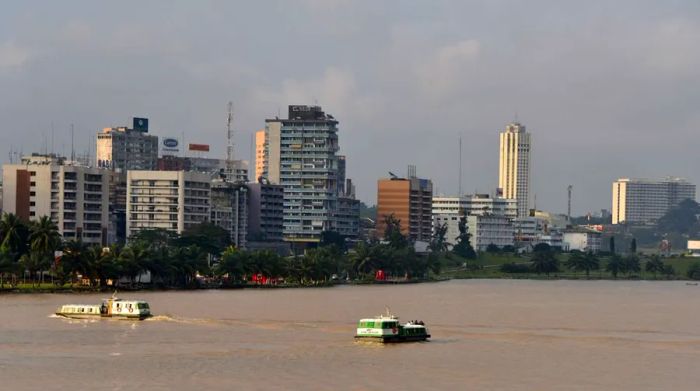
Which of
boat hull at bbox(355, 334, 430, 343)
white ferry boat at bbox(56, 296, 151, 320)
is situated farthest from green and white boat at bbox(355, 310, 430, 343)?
white ferry boat at bbox(56, 296, 151, 320)

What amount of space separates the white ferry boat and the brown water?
2.10m

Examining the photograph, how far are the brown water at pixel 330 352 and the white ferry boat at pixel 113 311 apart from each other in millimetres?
2102

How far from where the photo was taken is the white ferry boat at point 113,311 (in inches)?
5950

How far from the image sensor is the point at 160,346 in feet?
397

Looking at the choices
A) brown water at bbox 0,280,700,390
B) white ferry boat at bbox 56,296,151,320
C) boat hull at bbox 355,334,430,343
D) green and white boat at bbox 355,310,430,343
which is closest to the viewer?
brown water at bbox 0,280,700,390

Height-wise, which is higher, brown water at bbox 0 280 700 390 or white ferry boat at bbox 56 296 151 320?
white ferry boat at bbox 56 296 151 320

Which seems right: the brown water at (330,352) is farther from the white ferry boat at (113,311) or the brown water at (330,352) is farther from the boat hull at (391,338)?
the white ferry boat at (113,311)

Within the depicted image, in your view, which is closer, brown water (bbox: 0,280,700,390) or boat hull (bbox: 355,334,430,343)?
brown water (bbox: 0,280,700,390)

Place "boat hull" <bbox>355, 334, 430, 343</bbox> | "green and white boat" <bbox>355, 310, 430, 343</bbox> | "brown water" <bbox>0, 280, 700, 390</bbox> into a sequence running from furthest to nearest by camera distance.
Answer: "green and white boat" <bbox>355, 310, 430, 343</bbox>
"boat hull" <bbox>355, 334, 430, 343</bbox>
"brown water" <bbox>0, 280, 700, 390</bbox>

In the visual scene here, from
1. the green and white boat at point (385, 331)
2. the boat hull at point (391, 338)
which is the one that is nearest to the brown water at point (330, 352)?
the boat hull at point (391, 338)

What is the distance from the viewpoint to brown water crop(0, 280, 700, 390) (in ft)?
327

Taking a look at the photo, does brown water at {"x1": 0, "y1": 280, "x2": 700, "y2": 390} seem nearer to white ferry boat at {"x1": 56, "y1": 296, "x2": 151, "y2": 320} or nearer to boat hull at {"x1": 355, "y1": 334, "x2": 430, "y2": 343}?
boat hull at {"x1": 355, "y1": 334, "x2": 430, "y2": 343}

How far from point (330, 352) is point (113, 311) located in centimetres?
4336

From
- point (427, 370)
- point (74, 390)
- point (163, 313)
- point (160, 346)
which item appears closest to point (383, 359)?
point (427, 370)
